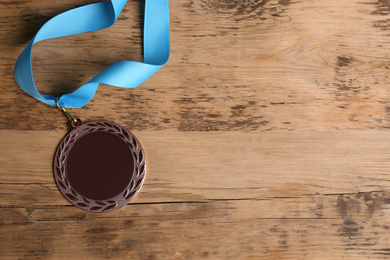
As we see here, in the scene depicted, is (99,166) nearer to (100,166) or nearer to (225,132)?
(100,166)

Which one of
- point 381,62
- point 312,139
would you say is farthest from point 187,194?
point 381,62

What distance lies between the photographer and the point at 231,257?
865 millimetres

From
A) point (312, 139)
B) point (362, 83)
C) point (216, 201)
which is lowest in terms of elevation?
point (216, 201)

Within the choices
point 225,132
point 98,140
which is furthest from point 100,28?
point 225,132

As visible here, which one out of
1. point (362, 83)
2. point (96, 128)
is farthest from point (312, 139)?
point (96, 128)

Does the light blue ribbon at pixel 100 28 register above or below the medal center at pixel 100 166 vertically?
above

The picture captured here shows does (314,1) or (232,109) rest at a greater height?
(314,1)

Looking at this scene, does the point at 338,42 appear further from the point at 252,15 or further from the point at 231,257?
the point at 231,257

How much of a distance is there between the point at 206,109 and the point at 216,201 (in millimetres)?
204

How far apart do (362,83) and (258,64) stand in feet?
0.79

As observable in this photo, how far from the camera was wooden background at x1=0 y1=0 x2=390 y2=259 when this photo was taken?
85 centimetres

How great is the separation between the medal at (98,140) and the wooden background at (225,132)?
0.08ft

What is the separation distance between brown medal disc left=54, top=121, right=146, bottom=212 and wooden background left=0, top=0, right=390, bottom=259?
0.03m

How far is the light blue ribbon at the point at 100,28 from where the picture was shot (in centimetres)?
81
